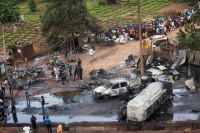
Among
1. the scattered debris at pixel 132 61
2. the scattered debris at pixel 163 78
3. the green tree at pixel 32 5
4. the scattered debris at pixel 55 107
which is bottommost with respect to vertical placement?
the scattered debris at pixel 55 107

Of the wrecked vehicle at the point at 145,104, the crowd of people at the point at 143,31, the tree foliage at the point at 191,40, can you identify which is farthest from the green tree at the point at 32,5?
the tree foliage at the point at 191,40

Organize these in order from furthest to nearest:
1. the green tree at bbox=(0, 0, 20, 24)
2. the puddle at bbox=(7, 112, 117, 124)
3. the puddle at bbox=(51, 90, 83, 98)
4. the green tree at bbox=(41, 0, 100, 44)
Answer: the green tree at bbox=(0, 0, 20, 24) → the green tree at bbox=(41, 0, 100, 44) → the puddle at bbox=(51, 90, 83, 98) → the puddle at bbox=(7, 112, 117, 124)

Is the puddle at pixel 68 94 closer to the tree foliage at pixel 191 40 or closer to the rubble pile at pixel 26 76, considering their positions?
the rubble pile at pixel 26 76

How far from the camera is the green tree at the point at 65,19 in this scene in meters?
39.1

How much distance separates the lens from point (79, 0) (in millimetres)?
40500

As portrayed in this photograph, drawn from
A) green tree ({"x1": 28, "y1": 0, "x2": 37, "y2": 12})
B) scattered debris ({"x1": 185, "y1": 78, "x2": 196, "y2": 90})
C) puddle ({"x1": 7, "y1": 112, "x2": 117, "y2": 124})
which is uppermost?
green tree ({"x1": 28, "y1": 0, "x2": 37, "y2": 12})

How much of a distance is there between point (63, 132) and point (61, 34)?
17.0 meters

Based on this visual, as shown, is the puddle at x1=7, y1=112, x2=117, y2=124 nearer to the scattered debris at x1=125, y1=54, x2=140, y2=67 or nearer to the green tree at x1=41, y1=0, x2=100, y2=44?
the scattered debris at x1=125, y1=54, x2=140, y2=67

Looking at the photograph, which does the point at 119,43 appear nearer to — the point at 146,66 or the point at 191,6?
the point at 146,66

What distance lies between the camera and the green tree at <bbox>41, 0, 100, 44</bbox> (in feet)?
128

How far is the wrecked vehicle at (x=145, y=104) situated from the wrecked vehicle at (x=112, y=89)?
9.78ft

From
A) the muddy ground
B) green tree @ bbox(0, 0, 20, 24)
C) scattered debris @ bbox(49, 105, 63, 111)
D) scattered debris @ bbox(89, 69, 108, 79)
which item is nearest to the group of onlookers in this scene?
the muddy ground

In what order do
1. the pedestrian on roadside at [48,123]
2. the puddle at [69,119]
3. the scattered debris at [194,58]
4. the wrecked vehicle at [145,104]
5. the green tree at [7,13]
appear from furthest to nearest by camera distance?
the green tree at [7,13] < the scattered debris at [194,58] < the puddle at [69,119] < the wrecked vehicle at [145,104] < the pedestrian on roadside at [48,123]

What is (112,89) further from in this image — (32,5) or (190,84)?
(32,5)
